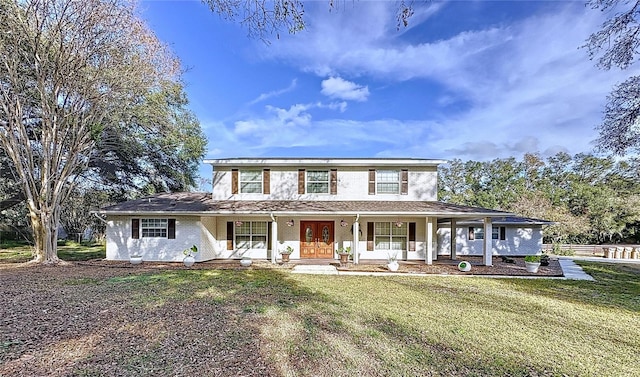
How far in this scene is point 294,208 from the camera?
13.3 metres

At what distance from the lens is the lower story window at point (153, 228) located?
45.9 ft

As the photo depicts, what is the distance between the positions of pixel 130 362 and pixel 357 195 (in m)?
11.9

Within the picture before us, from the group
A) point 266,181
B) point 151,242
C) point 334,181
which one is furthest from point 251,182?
point 151,242

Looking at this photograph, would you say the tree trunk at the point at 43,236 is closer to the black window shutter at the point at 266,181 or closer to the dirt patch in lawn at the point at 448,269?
the black window shutter at the point at 266,181

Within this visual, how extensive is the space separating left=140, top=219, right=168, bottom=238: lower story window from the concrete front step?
21.8 ft

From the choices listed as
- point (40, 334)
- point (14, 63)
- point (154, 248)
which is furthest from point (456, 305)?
point (14, 63)

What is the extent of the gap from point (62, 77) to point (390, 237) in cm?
1575

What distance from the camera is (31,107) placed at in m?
14.4

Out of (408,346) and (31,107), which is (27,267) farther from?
(408,346)

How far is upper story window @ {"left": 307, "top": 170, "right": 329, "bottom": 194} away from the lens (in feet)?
49.5

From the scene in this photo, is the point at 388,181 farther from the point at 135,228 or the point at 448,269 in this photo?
the point at 135,228

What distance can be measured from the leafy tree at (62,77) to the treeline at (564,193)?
2813 centimetres

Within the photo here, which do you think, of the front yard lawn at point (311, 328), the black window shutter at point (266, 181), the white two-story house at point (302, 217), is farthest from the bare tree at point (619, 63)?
the black window shutter at point (266, 181)

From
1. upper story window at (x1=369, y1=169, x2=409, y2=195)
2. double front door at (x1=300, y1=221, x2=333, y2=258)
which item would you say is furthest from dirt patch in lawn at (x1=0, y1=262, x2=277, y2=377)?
upper story window at (x1=369, y1=169, x2=409, y2=195)
